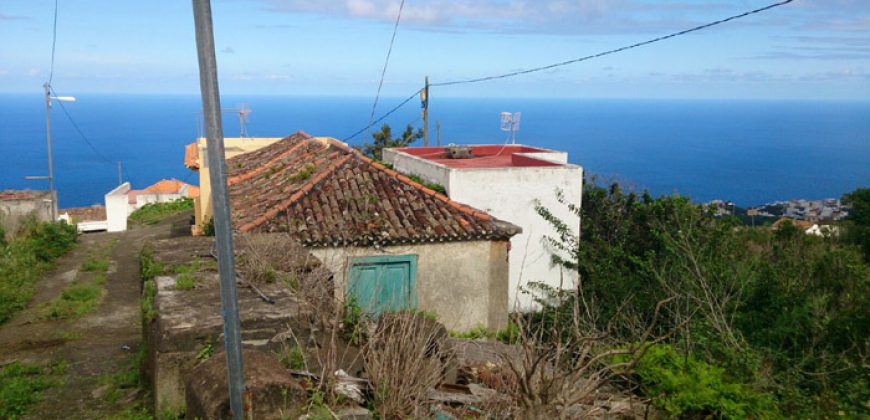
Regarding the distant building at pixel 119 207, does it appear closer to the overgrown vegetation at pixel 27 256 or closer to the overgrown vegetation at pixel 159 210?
the overgrown vegetation at pixel 159 210

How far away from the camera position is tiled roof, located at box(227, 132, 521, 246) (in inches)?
494

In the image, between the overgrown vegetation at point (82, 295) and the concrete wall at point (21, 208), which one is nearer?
the overgrown vegetation at point (82, 295)

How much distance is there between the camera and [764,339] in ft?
33.5

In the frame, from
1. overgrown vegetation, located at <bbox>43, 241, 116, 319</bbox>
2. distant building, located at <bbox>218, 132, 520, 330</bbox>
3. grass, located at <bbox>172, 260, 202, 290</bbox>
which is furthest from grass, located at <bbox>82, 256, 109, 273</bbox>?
grass, located at <bbox>172, 260, 202, 290</bbox>

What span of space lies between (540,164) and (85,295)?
449 inches

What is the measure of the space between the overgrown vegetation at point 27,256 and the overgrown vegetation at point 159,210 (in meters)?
9.71

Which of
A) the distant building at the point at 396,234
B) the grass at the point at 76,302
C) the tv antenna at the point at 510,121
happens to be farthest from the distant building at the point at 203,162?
the tv antenna at the point at 510,121

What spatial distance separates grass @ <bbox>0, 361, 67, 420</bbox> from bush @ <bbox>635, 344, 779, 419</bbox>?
18.2ft

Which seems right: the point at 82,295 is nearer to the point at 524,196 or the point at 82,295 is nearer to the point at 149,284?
the point at 149,284

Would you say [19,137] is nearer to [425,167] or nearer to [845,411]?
[425,167]

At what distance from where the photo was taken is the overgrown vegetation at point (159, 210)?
32.5 meters

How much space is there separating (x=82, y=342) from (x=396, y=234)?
5.19 metres

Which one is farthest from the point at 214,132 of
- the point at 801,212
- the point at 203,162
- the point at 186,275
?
the point at 801,212

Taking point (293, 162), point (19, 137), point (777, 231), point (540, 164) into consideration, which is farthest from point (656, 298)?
point (19, 137)
